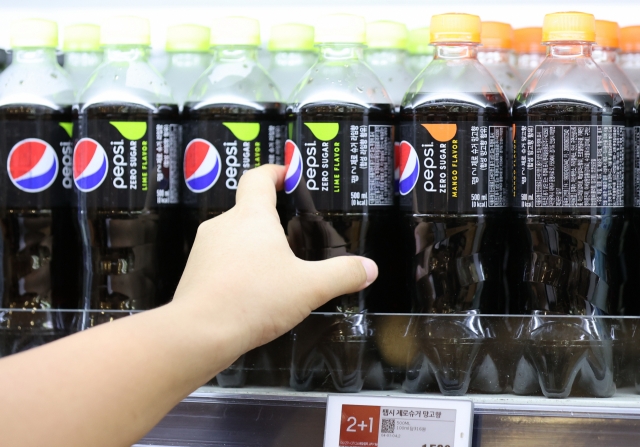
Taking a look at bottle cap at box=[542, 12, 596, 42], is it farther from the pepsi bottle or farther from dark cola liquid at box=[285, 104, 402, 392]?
the pepsi bottle

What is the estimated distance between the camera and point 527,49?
1.46 m

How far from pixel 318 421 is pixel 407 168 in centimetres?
43

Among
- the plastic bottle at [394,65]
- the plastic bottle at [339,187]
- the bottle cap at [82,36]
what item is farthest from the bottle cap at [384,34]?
the bottle cap at [82,36]

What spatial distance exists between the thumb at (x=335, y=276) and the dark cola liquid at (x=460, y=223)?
18cm

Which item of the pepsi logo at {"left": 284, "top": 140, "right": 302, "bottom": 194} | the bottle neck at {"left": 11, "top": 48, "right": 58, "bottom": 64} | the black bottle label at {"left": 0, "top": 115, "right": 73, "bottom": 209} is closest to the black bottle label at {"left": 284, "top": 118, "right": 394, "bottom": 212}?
the pepsi logo at {"left": 284, "top": 140, "right": 302, "bottom": 194}

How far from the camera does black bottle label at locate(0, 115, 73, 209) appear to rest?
1.29 meters

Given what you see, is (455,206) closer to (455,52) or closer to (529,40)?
(455,52)

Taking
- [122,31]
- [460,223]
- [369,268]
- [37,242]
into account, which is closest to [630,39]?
[460,223]

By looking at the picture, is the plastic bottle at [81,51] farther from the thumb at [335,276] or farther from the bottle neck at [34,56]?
the thumb at [335,276]

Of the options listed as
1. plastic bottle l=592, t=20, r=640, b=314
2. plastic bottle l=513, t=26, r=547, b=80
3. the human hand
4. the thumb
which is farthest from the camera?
plastic bottle l=513, t=26, r=547, b=80

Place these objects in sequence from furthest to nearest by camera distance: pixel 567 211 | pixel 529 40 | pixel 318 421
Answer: pixel 529 40, pixel 567 211, pixel 318 421

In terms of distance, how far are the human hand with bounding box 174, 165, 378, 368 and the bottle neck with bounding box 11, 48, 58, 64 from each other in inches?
24.5

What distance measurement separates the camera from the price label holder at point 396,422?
0.99 meters

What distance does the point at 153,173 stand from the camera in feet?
4.09
